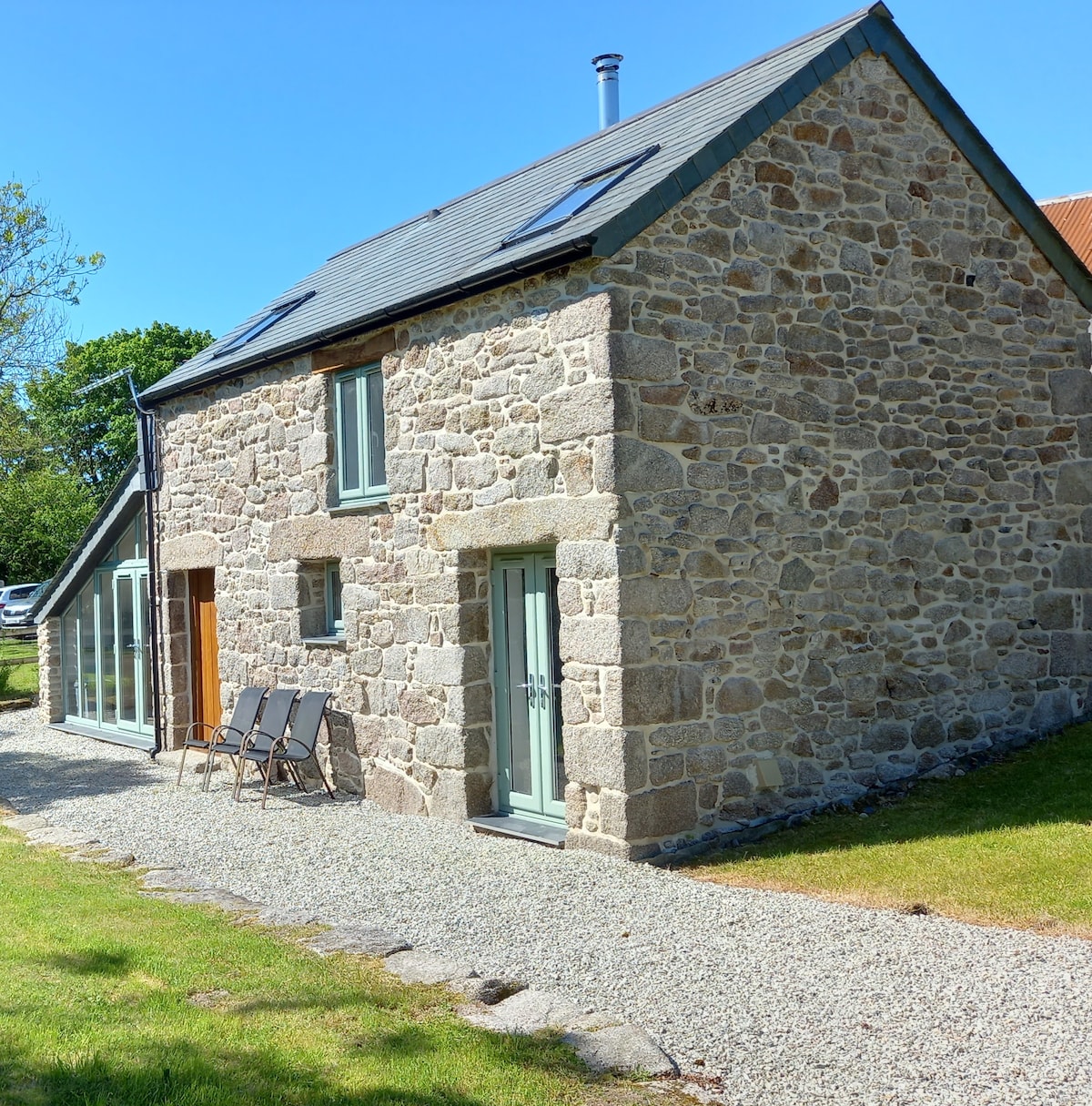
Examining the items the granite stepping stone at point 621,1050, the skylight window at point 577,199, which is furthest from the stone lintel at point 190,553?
the granite stepping stone at point 621,1050

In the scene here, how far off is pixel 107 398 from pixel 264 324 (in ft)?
90.1

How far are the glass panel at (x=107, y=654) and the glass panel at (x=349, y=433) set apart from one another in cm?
596

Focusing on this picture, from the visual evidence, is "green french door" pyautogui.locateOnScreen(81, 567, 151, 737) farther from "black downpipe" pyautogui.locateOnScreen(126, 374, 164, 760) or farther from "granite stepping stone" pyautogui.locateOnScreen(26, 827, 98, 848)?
"granite stepping stone" pyautogui.locateOnScreen(26, 827, 98, 848)

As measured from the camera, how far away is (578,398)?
7.91m

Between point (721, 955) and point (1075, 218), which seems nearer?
point (721, 955)

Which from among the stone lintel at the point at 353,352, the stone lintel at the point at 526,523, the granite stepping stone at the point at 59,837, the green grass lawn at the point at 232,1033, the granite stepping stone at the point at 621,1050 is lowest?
the granite stepping stone at the point at 59,837

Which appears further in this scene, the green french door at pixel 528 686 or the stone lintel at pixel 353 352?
the stone lintel at pixel 353 352

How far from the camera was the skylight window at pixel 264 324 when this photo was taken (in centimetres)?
1286

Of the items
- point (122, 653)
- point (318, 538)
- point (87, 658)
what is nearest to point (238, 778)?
point (318, 538)

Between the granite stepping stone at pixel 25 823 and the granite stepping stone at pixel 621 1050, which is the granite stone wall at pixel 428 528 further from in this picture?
the granite stepping stone at pixel 621 1050

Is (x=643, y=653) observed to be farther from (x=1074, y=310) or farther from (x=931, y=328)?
(x=1074, y=310)

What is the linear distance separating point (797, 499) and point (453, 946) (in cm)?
428

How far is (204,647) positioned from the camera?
44.3ft

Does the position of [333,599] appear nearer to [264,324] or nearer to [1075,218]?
[264,324]
